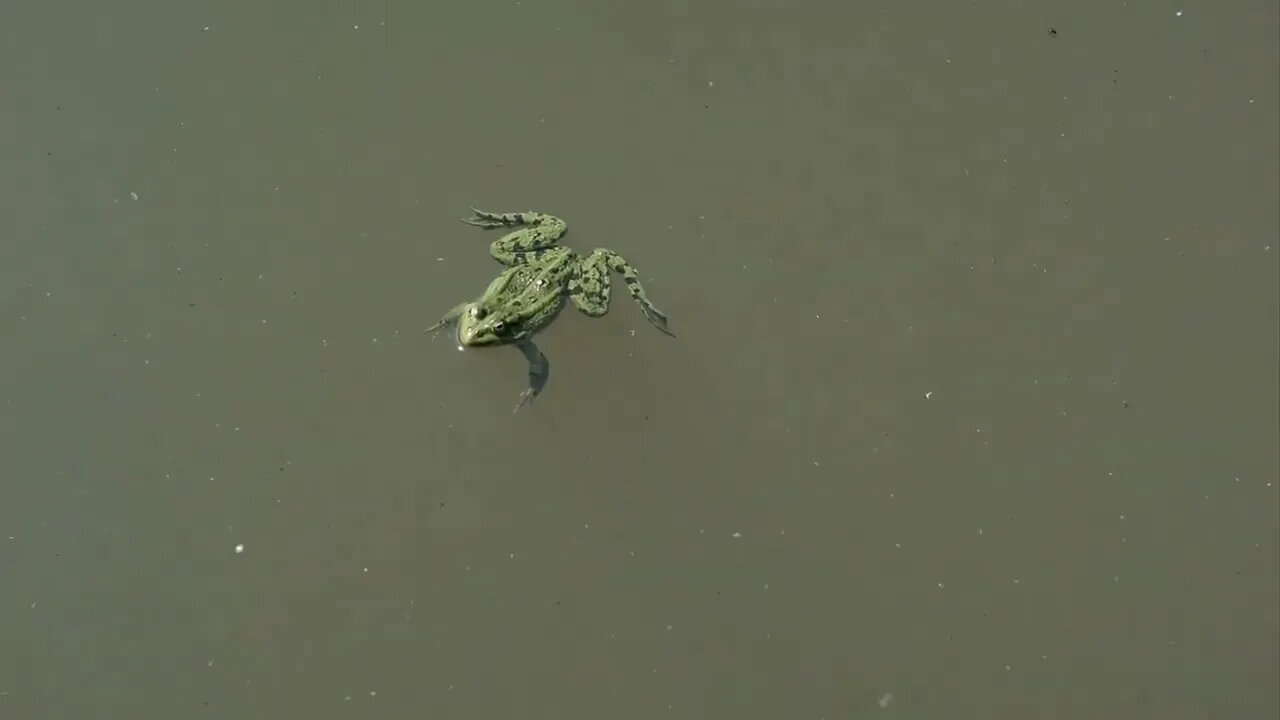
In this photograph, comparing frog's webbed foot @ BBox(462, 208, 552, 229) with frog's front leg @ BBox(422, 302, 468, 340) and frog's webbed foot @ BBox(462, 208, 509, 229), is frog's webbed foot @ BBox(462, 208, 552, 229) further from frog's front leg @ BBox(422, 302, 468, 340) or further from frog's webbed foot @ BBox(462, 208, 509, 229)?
frog's front leg @ BBox(422, 302, 468, 340)

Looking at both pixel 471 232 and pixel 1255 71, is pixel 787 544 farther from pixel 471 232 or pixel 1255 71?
pixel 1255 71

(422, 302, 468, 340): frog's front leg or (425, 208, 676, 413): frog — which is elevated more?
(425, 208, 676, 413): frog

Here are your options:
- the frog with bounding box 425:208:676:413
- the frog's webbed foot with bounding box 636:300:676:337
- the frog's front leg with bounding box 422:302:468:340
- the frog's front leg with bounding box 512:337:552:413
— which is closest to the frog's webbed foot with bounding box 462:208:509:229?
the frog with bounding box 425:208:676:413

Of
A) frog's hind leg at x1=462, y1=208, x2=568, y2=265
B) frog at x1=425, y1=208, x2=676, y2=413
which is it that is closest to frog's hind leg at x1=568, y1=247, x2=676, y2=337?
frog at x1=425, y1=208, x2=676, y2=413

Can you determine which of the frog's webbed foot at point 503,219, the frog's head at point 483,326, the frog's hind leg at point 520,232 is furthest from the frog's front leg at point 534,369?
the frog's webbed foot at point 503,219

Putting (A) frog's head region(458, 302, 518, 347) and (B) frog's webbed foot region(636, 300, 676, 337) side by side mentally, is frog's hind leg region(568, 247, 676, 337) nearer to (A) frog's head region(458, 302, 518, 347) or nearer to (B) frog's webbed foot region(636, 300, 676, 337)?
(B) frog's webbed foot region(636, 300, 676, 337)

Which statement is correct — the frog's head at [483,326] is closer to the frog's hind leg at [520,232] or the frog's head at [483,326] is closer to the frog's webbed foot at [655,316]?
the frog's hind leg at [520,232]

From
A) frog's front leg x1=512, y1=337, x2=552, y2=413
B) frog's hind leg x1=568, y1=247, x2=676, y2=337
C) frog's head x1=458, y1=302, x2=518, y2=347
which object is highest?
frog's hind leg x1=568, y1=247, x2=676, y2=337

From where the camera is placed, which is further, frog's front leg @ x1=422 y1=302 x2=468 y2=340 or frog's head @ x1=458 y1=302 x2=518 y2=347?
frog's front leg @ x1=422 y1=302 x2=468 y2=340
